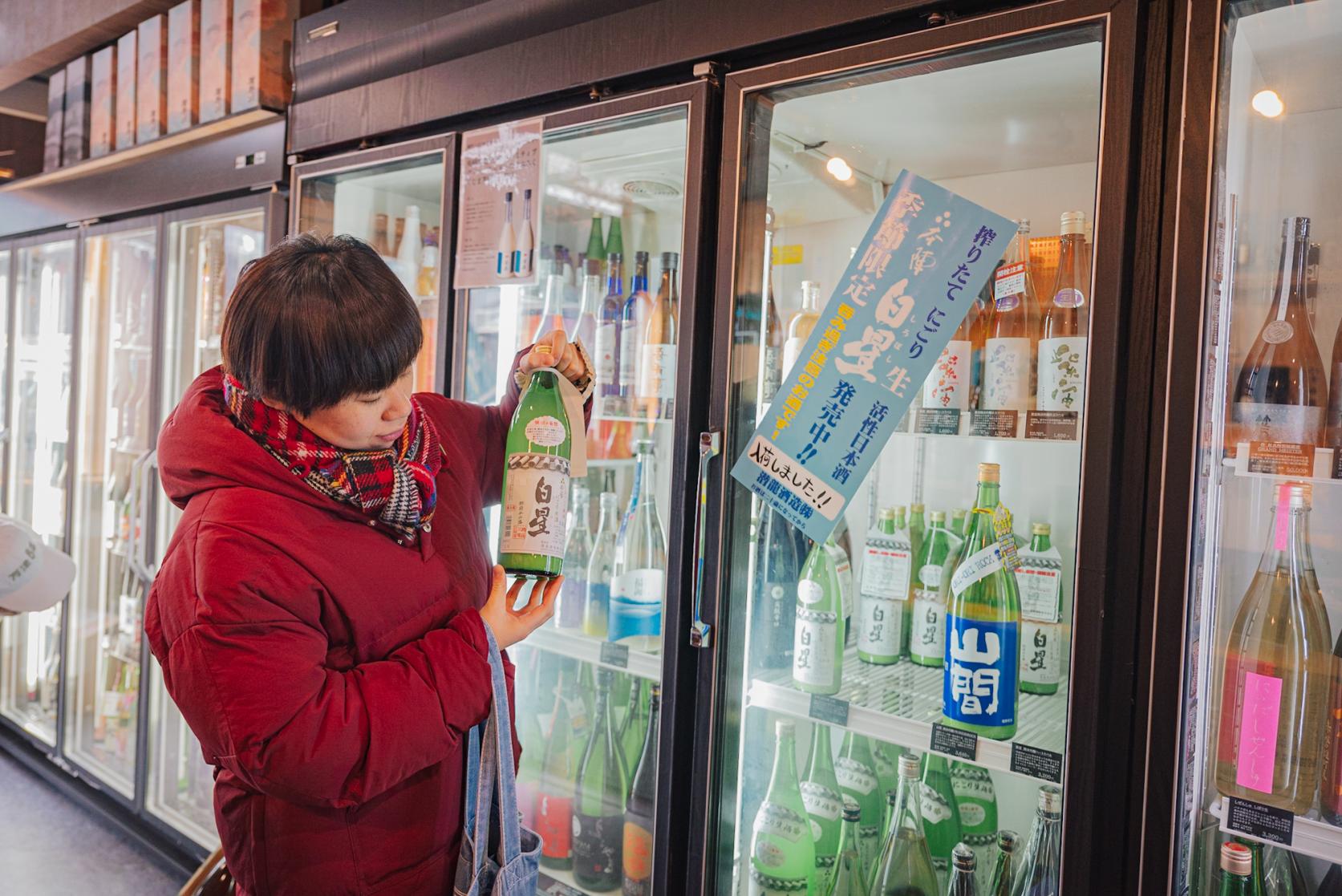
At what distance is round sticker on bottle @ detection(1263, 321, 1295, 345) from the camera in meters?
1.32

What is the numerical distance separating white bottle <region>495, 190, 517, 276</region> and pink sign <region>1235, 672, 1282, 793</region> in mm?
1476

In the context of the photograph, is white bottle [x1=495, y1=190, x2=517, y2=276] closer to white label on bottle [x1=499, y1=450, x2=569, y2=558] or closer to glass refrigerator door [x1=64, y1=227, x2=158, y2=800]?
white label on bottle [x1=499, y1=450, x2=569, y2=558]

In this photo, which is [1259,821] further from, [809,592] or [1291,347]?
[809,592]

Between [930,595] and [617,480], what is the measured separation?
838 millimetres

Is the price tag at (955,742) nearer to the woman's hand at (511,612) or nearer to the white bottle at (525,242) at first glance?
the woman's hand at (511,612)

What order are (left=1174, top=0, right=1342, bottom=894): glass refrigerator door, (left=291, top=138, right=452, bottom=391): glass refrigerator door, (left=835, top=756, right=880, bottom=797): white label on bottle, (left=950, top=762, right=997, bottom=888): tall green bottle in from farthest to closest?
(left=291, top=138, right=452, bottom=391): glass refrigerator door, (left=835, top=756, right=880, bottom=797): white label on bottle, (left=950, top=762, right=997, bottom=888): tall green bottle, (left=1174, top=0, right=1342, bottom=894): glass refrigerator door

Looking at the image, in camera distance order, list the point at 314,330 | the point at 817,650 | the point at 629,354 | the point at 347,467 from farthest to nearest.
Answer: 1. the point at 629,354
2. the point at 817,650
3. the point at 347,467
4. the point at 314,330

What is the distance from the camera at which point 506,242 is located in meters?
1.94

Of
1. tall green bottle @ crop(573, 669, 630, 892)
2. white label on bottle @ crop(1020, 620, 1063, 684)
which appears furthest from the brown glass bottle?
tall green bottle @ crop(573, 669, 630, 892)

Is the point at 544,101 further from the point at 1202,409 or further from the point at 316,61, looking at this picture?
the point at 1202,409

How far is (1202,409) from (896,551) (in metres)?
0.73

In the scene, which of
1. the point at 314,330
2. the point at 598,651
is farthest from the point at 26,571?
the point at 598,651

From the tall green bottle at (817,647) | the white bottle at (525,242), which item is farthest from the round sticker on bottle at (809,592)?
the white bottle at (525,242)

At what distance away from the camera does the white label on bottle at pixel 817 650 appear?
5.42ft
